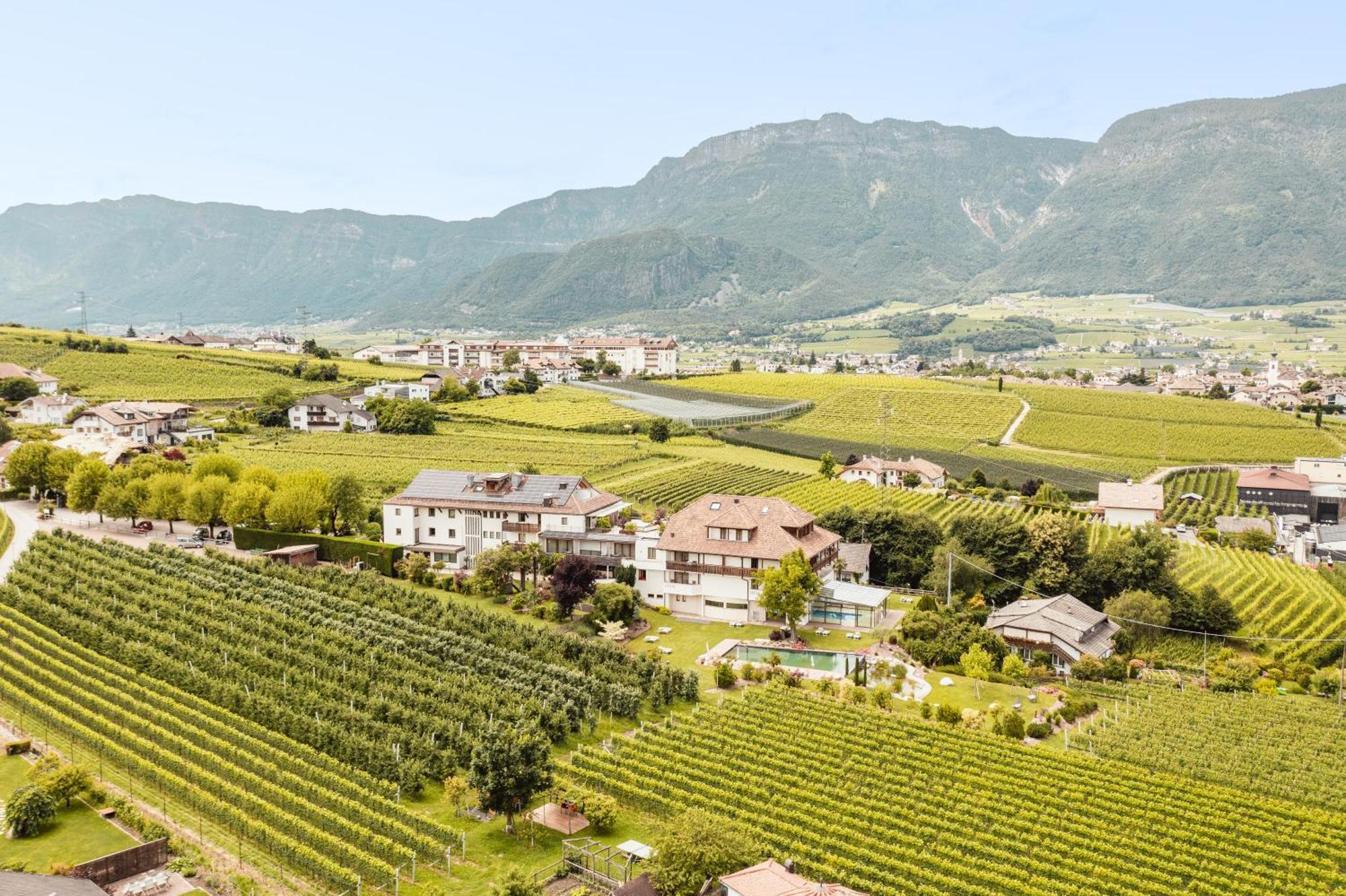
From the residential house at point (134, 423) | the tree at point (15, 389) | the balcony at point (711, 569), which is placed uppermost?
the tree at point (15, 389)

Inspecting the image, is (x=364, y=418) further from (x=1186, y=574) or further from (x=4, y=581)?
(x=1186, y=574)

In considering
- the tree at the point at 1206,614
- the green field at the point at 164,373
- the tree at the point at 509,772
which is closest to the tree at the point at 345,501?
the tree at the point at 509,772

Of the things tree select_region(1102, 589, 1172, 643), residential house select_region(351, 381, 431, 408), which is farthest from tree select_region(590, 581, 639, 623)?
residential house select_region(351, 381, 431, 408)

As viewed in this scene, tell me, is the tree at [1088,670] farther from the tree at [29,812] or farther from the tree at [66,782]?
the tree at [29,812]

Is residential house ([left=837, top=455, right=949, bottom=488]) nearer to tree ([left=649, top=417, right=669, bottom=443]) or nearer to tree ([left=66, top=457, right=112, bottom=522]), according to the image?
tree ([left=649, top=417, right=669, bottom=443])

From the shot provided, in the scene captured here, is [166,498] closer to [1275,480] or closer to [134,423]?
[134,423]
